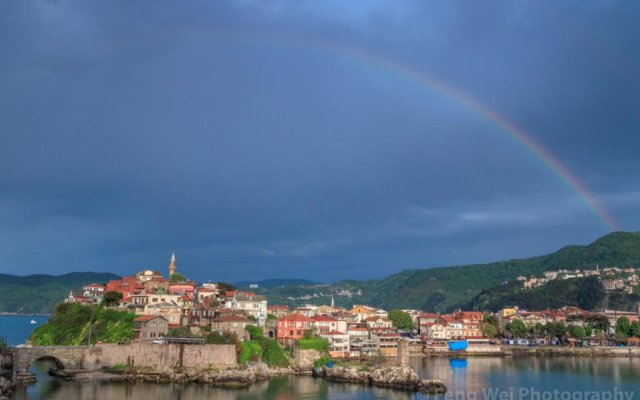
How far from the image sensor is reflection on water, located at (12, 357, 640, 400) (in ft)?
162

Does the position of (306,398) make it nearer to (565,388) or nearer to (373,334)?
(565,388)

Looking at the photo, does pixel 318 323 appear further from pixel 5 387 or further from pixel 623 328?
Answer: pixel 623 328

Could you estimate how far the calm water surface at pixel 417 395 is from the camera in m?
49.4

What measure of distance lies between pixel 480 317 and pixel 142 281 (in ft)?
252

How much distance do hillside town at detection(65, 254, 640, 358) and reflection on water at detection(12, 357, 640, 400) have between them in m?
11.0

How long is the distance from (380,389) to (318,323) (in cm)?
2606

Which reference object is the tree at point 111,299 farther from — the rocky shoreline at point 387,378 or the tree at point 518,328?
the tree at point 518,328

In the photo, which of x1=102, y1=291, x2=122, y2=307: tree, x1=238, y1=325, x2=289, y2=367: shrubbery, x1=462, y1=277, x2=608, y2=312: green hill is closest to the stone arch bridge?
x1=102, y1=291, x2=122, y2=307: tree

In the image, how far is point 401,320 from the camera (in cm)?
11900

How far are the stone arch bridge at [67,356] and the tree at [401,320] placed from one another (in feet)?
231

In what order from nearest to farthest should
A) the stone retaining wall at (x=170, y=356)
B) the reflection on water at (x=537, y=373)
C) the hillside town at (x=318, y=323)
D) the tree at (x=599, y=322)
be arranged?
the reflection on water at (x=537, y=373) → the stone retaining wall at (x=170, y=356) → the hillside town at (x=318, y=323) → the tree at (x=599, y=322)

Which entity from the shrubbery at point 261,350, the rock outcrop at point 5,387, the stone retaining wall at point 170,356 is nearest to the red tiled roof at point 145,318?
the stone retaining wall at point 170,356

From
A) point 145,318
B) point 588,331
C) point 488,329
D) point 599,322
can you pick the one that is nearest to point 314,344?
point 145,318

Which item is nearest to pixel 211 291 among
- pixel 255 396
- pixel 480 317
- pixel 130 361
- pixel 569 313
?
pixel 130 361
